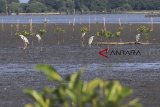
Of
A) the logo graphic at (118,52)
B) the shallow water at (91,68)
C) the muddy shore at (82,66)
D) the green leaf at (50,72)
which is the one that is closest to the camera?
the green leaf at (50,72)

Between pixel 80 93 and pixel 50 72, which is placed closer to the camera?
pixel 80 93

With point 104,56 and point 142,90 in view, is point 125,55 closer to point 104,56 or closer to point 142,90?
point 104,56

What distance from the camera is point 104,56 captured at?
35.1 m

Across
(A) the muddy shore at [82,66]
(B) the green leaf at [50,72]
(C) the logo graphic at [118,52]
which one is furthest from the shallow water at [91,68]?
(B) the green leaf at [50,72]

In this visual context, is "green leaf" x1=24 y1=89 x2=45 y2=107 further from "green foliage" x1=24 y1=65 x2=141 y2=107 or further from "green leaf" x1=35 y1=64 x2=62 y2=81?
"green leaf" x1=35 y1=64 x2=62 y2=81

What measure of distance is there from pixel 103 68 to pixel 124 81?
4.95 meters

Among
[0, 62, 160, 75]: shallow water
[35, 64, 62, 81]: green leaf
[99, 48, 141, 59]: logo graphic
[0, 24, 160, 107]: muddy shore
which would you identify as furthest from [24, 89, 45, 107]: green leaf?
[99, 48, 141, 59]: logo graphic

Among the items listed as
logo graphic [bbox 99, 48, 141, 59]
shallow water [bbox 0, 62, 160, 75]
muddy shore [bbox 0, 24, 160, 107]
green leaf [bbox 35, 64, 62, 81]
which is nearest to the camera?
green leaf [bbox 35, 64, 62, 81]

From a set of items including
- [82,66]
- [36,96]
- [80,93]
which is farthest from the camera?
[82,66]

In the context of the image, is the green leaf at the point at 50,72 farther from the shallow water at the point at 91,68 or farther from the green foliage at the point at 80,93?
the shallow water at the point at 91,68

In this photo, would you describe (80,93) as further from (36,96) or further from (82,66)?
(82,66)

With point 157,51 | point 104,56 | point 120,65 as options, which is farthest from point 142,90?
point 157,51

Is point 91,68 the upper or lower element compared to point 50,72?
lower

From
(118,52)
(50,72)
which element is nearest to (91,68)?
(118,52)
